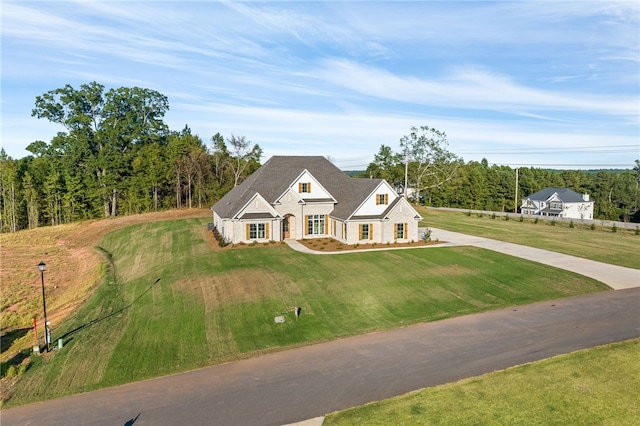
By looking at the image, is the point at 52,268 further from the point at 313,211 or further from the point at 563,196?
the point at 563,196

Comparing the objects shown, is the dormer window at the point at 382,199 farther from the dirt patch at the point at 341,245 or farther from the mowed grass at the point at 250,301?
the mowed grass at the point at 250,301

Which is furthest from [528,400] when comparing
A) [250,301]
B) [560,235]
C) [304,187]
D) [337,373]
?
[560,235]

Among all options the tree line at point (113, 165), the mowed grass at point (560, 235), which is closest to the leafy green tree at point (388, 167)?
the tree line at point (113, 165)

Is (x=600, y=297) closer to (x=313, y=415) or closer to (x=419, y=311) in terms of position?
(x=419, y=311)

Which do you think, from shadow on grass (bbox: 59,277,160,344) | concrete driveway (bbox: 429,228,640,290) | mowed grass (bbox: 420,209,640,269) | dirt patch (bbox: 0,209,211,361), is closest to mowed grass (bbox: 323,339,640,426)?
concrete driveway (bbox: 429,228,640,290)

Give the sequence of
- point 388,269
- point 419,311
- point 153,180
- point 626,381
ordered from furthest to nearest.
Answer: point 153,180 → point 388,269 → point 419,311 → point 626,381

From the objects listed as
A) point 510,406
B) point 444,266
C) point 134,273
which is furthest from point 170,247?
point 510,406
